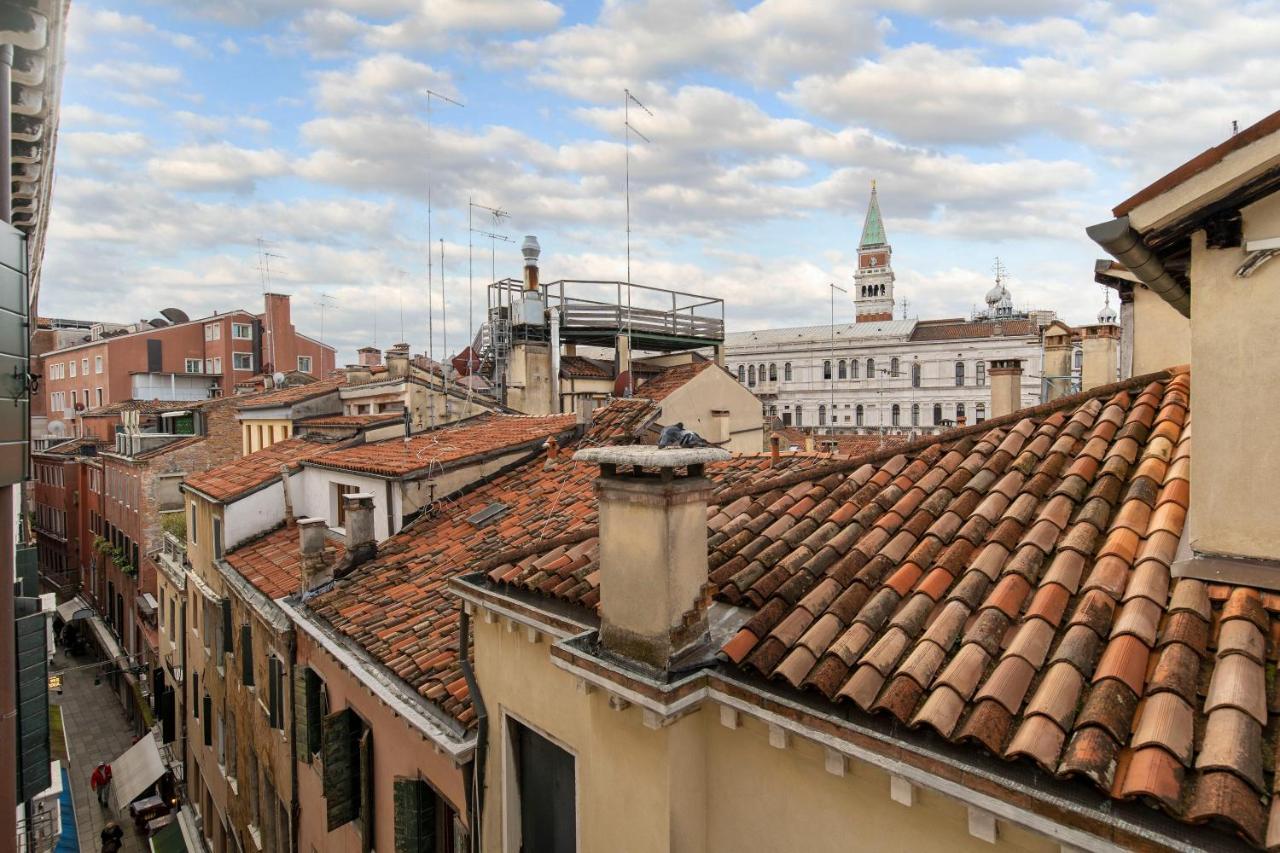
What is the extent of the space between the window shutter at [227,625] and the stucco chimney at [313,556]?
4868mm

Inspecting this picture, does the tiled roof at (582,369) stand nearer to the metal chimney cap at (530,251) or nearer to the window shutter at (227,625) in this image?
the metal chimney cap at (530,251)

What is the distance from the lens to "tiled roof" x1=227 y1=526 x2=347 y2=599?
35.1ft

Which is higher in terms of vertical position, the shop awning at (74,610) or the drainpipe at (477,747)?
the drainpipe at (477,747)

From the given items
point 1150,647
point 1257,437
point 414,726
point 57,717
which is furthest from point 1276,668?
point 57,717

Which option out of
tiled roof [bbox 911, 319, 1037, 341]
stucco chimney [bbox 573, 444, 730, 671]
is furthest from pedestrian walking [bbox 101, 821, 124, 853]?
tiled roof [bbox 911, 319, 1037, 341]

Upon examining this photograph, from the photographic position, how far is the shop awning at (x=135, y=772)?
1873 cm

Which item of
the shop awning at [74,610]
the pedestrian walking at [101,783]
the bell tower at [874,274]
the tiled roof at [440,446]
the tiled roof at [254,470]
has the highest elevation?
the bell tower at [874,274]

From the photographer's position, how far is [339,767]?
26.6 feet

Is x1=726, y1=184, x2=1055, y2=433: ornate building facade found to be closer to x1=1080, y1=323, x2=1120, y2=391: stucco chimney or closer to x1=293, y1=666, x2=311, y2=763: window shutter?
x1=1080, y1=323, x2=1120, y2=391: stucco chimney

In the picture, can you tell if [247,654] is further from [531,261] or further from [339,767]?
[531,261]

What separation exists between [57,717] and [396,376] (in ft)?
58.4

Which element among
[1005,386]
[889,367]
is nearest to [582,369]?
[1005,386]

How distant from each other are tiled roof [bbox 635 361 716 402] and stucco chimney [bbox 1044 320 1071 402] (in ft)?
26.1

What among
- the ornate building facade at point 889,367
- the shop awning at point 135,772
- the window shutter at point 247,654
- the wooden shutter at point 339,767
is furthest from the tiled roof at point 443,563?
the ornate building facade at point 889,367
